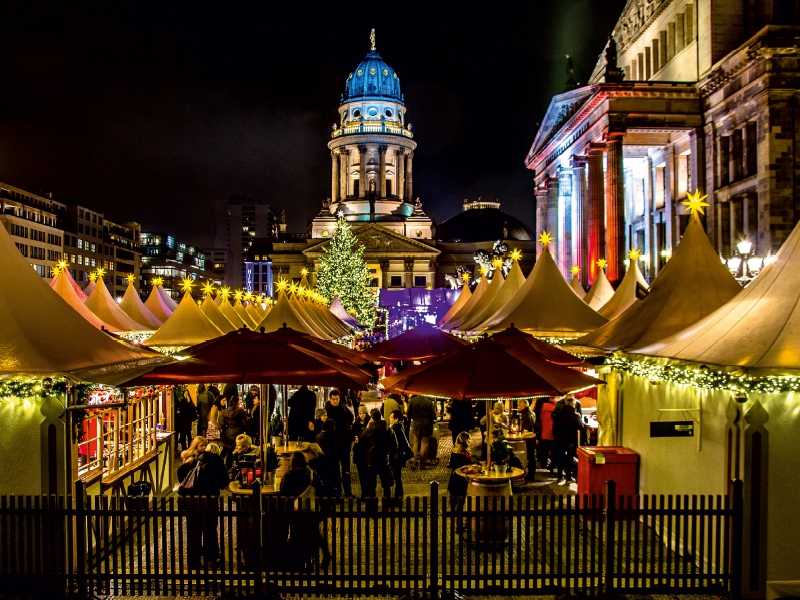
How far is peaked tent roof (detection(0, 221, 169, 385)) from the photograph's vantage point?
7730 millimetres

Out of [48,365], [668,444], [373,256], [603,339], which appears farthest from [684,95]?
[373,256]

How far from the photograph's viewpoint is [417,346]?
54.2 ft

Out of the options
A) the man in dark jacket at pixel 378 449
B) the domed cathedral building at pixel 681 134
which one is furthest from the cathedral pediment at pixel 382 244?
the man in dark jacket at pixel 378 449

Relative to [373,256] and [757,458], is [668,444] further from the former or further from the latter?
[373,256]

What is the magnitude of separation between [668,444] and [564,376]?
168 cm

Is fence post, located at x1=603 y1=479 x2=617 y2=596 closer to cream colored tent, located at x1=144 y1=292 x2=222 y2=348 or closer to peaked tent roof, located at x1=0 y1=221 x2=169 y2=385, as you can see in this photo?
peaked tent roof, located at x1=0 y1=221 x2=169 y2=385

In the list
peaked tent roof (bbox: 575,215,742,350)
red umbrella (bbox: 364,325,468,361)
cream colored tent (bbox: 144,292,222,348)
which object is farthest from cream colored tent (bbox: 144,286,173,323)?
peaked tent roof (bbox: 575,215,742,350)

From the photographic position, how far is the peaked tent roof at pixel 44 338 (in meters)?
7.73

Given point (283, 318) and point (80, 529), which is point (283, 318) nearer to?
point (283, 318)

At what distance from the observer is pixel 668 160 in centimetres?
4066

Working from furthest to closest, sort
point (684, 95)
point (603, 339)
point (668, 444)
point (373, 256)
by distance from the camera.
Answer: point (373, 256) < point (684, 95) < point (603, 339) < point (668, 444)

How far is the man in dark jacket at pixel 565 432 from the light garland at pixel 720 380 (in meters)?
3.25

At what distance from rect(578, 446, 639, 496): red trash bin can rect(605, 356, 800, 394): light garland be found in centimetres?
149

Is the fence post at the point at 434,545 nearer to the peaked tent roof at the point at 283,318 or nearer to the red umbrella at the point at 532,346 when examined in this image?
the red umbrella at the point at 532,346
